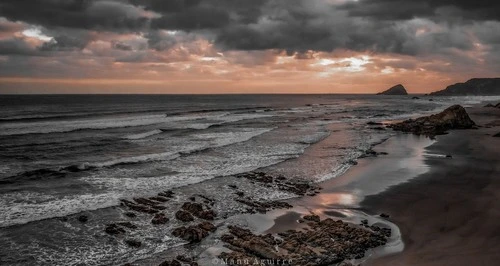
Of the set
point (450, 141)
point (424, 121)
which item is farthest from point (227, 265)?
point (424, 121)

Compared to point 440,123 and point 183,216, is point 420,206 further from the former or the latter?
point 440,123

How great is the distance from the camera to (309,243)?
1256 centimetres

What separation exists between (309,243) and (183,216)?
5.62 m

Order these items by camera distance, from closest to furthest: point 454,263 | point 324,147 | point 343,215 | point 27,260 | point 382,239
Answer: point 454,263 < point 27,260 < point 382,239 < point 343,215 < point 324,147

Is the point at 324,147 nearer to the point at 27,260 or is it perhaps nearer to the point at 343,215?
the point at 343,215

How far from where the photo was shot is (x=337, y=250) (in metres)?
11.9

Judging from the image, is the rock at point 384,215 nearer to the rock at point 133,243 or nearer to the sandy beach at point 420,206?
the sandy beach at point 420,206

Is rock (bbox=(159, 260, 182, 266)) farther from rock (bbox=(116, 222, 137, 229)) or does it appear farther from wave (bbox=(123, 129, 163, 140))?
wave (bbox=(123, 129, 163, 140))

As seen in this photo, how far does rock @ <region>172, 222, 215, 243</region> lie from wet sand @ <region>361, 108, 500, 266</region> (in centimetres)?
596

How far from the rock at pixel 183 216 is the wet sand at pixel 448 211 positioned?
297 inches

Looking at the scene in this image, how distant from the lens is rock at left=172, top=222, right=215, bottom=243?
1331cm

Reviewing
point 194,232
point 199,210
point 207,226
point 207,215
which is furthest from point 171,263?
point 199,210

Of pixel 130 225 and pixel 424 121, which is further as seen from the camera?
pixel 424 121

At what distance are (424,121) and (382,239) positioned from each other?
38877mm
